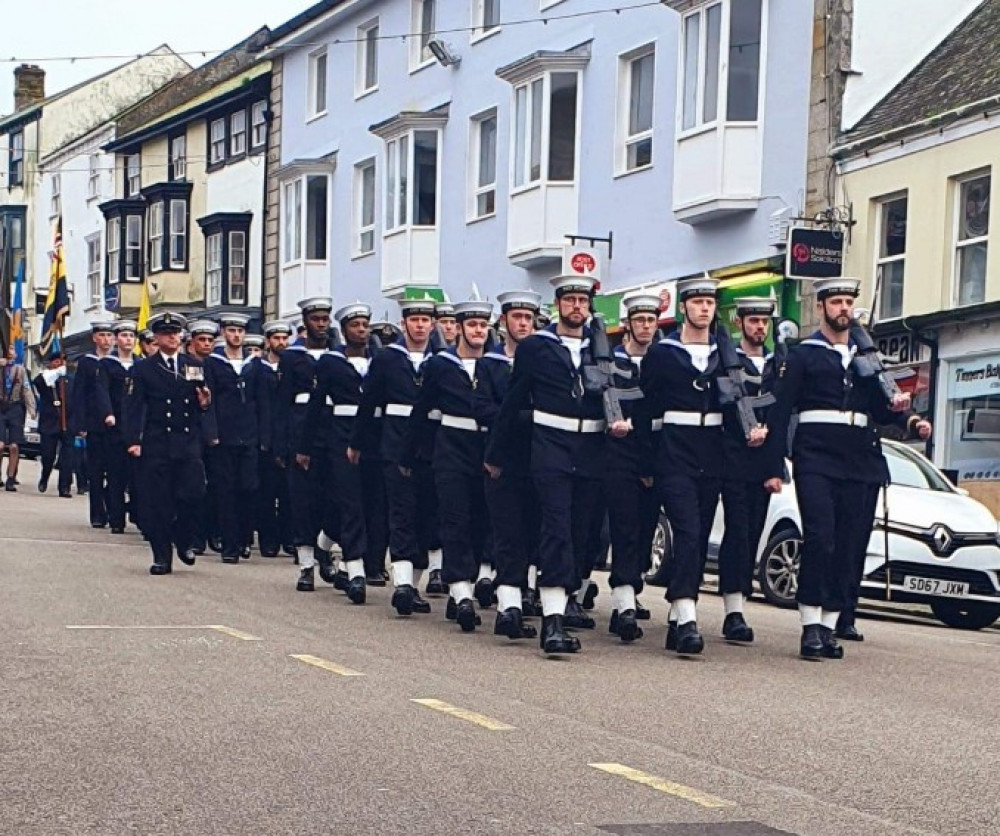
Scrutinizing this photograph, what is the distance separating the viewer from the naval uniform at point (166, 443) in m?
16.0

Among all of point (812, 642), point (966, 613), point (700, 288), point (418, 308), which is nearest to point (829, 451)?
point (812, 642)

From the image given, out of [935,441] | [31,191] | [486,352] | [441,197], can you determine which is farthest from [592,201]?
[31,191]

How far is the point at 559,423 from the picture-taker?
11.7 m

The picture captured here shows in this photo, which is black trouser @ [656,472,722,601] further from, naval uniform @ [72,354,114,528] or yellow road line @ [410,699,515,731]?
naval uniform @ [72,354,114,528]

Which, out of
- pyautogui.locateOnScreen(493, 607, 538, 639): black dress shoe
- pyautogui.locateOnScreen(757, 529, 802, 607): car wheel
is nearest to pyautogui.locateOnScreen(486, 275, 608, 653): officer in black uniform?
pyautogui.locateOnScreen(493, 607, 538, 639): black dress shoe

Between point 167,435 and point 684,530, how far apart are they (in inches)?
229

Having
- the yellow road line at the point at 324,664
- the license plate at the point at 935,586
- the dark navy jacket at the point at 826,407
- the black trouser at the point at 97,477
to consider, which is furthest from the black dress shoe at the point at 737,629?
the black trouser at the point at 97,477

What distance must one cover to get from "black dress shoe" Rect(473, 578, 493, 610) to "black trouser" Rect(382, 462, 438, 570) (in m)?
0.45

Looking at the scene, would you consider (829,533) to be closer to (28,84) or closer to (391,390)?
(391,390)

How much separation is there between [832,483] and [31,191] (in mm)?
60871

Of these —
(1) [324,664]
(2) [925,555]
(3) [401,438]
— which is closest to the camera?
(1) [324,664]

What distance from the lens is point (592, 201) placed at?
31.5 m

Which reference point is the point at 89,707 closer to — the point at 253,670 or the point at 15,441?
the point at 253,670

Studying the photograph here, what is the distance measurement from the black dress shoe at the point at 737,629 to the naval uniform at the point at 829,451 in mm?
621
